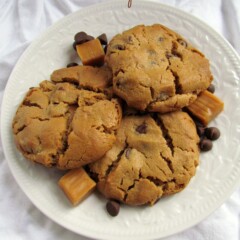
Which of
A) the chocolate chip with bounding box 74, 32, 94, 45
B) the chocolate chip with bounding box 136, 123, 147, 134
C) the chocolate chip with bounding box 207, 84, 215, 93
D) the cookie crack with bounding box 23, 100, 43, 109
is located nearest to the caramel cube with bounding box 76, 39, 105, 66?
the chocolate chip with bounding box 74, 32, 94, 45

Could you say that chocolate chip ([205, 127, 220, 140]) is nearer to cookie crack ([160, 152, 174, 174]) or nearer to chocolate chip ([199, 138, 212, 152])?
chocolate chip ([199, 138, 212, 152])

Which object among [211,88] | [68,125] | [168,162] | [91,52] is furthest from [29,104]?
[211,88]

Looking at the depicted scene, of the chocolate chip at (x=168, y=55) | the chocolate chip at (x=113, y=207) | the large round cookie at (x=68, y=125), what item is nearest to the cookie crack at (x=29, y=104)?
the large round cookie at (x=68, y=125)

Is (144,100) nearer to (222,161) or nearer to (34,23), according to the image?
(222,161)

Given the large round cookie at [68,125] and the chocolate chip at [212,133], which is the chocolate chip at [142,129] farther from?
the chocolate chip at [212,133]

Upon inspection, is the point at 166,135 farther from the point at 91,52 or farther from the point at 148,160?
the point at 91,52

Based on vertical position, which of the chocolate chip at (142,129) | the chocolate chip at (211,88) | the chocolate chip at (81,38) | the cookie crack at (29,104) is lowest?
the chocolate chip at (211,88)
